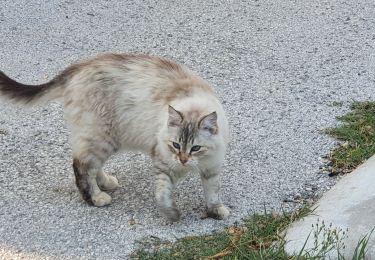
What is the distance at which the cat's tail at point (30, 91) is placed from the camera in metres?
4.84

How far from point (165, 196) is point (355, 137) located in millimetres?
1793

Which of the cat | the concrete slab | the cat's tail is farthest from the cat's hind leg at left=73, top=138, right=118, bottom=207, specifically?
the concrete slab

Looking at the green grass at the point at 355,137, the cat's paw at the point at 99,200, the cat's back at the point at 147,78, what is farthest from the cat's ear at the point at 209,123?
the green grass at the point at 355,137

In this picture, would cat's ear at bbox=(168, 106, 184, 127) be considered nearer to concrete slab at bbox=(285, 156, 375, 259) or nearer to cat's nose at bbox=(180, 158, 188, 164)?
cat's nose at bbox=(180, 158, 188, 164)

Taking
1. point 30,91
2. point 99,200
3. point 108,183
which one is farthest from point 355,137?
point 30,91

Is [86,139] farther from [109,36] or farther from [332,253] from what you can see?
[109,36]

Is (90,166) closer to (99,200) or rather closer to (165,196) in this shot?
(99,200)

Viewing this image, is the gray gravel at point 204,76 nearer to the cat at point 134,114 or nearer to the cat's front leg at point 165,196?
the cat's front leg at point 165,196

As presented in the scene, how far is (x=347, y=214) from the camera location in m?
4.20

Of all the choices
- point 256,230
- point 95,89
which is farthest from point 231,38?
point 256,230

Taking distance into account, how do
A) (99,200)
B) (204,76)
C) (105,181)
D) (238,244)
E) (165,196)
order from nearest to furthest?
(238,244) < (165,196) < (99,200) < (105,181) < (204,76)

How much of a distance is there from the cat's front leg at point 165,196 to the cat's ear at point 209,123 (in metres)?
0.42

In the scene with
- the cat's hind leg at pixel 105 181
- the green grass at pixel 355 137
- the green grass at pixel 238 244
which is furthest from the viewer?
the green grass at pixel 355 137

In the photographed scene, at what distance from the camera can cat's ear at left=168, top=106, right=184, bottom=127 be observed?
434cm
